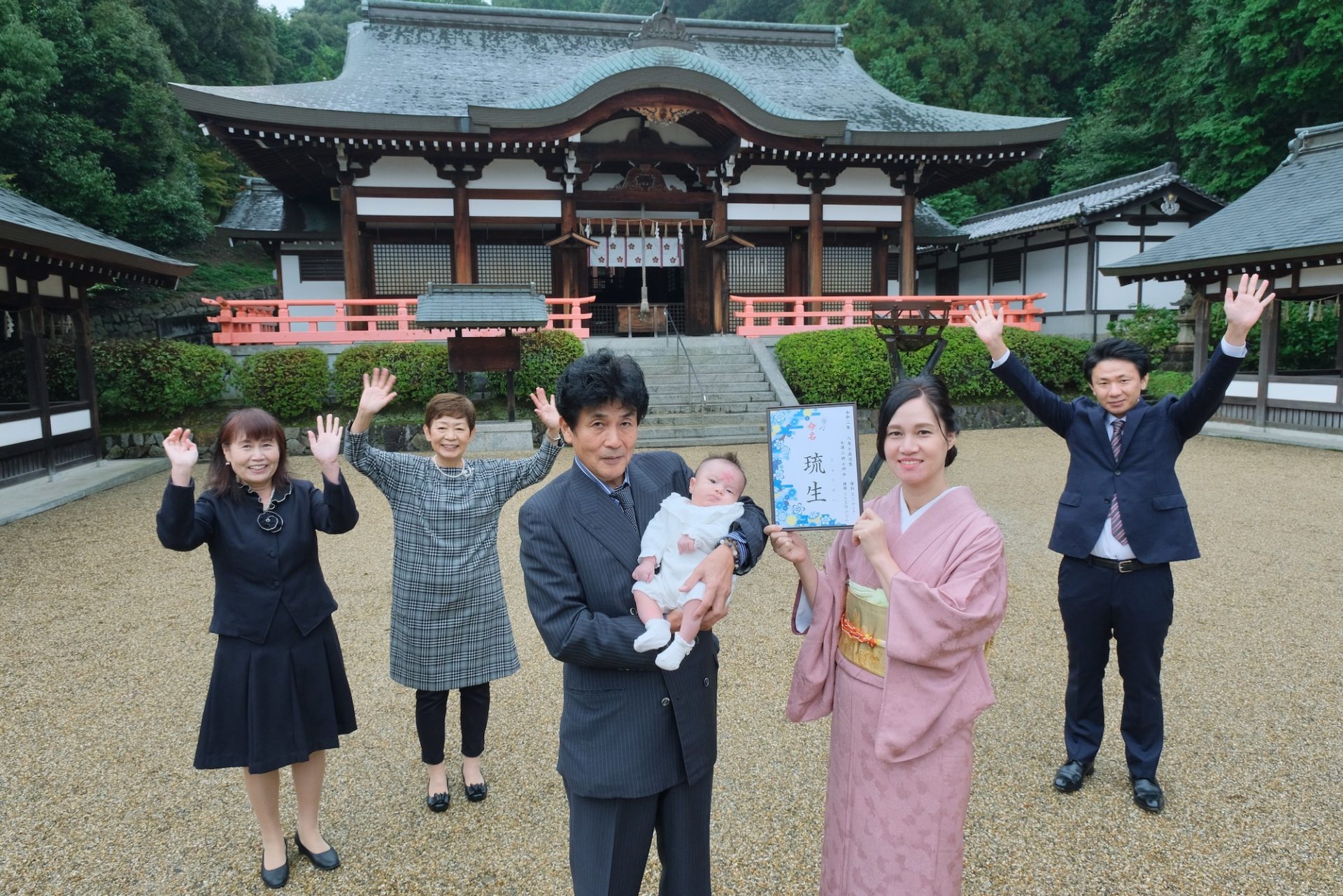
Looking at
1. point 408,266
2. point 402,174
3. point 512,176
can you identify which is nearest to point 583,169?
point 512,176

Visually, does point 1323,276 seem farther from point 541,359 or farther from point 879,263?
point 541,359

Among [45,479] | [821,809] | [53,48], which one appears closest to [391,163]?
[45,479]

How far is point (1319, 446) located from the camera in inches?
406

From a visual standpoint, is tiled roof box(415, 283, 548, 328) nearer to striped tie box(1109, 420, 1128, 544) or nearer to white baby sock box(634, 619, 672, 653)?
striped tie box(1109, 420, 1128, 544)

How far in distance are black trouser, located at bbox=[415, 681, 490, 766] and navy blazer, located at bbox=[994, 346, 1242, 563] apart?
2261 millimetres

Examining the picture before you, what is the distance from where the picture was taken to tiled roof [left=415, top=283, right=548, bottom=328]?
1014cm

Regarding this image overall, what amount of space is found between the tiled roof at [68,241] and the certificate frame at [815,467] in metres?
8.34

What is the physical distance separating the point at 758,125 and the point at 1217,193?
14384 mm

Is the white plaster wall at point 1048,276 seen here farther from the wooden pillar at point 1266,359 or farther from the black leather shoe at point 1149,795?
the black leather shoe at point 1149,795

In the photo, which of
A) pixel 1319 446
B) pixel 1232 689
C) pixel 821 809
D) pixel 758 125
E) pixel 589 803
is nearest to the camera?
pixel 589 803

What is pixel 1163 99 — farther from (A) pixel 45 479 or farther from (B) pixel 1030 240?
(A) pixel 45 479

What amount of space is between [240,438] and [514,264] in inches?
529

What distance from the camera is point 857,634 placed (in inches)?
77.9

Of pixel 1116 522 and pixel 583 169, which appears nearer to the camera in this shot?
pixel 1116 522
